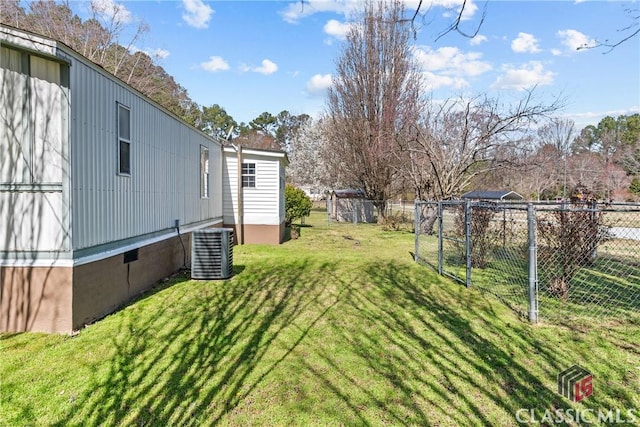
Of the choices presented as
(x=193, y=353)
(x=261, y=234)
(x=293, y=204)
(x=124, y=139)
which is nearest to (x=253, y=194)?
(x=261, y=234)

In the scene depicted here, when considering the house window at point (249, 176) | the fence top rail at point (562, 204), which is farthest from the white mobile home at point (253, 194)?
the fence top rail at point (562, 204)

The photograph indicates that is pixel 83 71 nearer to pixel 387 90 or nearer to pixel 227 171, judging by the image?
pixel 227 171

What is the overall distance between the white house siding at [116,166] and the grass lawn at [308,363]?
127cm

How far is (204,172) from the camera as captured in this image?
9508 mm

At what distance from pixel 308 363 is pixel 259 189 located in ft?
26.8

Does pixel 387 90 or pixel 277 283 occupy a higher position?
pixel 387 90

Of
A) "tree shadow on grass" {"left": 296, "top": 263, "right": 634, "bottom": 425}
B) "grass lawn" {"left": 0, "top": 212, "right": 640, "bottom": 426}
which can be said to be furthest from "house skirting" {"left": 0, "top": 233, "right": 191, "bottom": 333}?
"tree shadow on grass" {"left": 296, "top": 263, "right": 634, "bottom": 425}

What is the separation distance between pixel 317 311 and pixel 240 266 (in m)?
3.31

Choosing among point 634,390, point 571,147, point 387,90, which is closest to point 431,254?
point 634,390

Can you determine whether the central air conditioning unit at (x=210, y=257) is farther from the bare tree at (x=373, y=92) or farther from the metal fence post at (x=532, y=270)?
the bare tree at (x=373, y=92)

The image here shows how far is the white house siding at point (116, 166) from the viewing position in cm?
420

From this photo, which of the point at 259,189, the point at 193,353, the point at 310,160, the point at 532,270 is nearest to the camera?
the point at 193,353

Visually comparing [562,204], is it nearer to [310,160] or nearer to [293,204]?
[293,204]

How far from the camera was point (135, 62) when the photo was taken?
71.1ft
